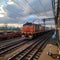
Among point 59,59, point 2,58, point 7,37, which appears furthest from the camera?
point 7,37

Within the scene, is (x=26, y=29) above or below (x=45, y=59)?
above

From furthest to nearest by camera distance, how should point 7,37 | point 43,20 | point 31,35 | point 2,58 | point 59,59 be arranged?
point 43,20 < point 7,37 < point 31,35 < point 2,58 < point 59,59

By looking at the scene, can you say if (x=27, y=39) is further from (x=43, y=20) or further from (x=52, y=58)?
(x=43, y=20)

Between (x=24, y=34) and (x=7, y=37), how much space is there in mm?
5062

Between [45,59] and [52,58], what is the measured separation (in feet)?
2.15

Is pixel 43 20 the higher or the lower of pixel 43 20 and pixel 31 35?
the higher

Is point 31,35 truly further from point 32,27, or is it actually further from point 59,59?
point 59,59

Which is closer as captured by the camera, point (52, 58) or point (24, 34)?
point (52, 58)

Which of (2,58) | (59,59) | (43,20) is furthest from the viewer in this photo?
(43,20)

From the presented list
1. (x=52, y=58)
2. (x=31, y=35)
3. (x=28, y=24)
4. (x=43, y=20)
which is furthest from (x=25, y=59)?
(x=43, y=20)

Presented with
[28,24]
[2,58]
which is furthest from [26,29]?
[2,58]

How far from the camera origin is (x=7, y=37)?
116 ft

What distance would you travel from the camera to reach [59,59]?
12.9 metres

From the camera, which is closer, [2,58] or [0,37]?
[2,58]
